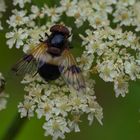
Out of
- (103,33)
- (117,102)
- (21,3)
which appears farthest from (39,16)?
(117,102)

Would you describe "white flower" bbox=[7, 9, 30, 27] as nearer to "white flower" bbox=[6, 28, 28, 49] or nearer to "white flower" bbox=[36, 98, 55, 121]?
"white flower" bbox=[6, 28, 28, 49]

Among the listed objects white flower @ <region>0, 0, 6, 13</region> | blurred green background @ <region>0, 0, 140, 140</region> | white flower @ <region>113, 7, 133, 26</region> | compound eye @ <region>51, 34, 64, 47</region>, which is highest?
white flower @ <region>0, 0, 6, 13</region>

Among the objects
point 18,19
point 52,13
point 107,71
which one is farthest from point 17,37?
point 107,71

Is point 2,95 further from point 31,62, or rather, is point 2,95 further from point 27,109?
point 31,62

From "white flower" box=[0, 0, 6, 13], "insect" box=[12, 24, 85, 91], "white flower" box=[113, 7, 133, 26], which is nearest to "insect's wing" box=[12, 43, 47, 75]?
"insect" box=[12, 24, 85, 91]

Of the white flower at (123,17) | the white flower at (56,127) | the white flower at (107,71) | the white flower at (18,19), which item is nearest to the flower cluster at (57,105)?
the white flower at (56,127)

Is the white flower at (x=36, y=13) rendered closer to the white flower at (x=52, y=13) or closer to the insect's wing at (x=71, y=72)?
the white flower at (x=52, y=13)
